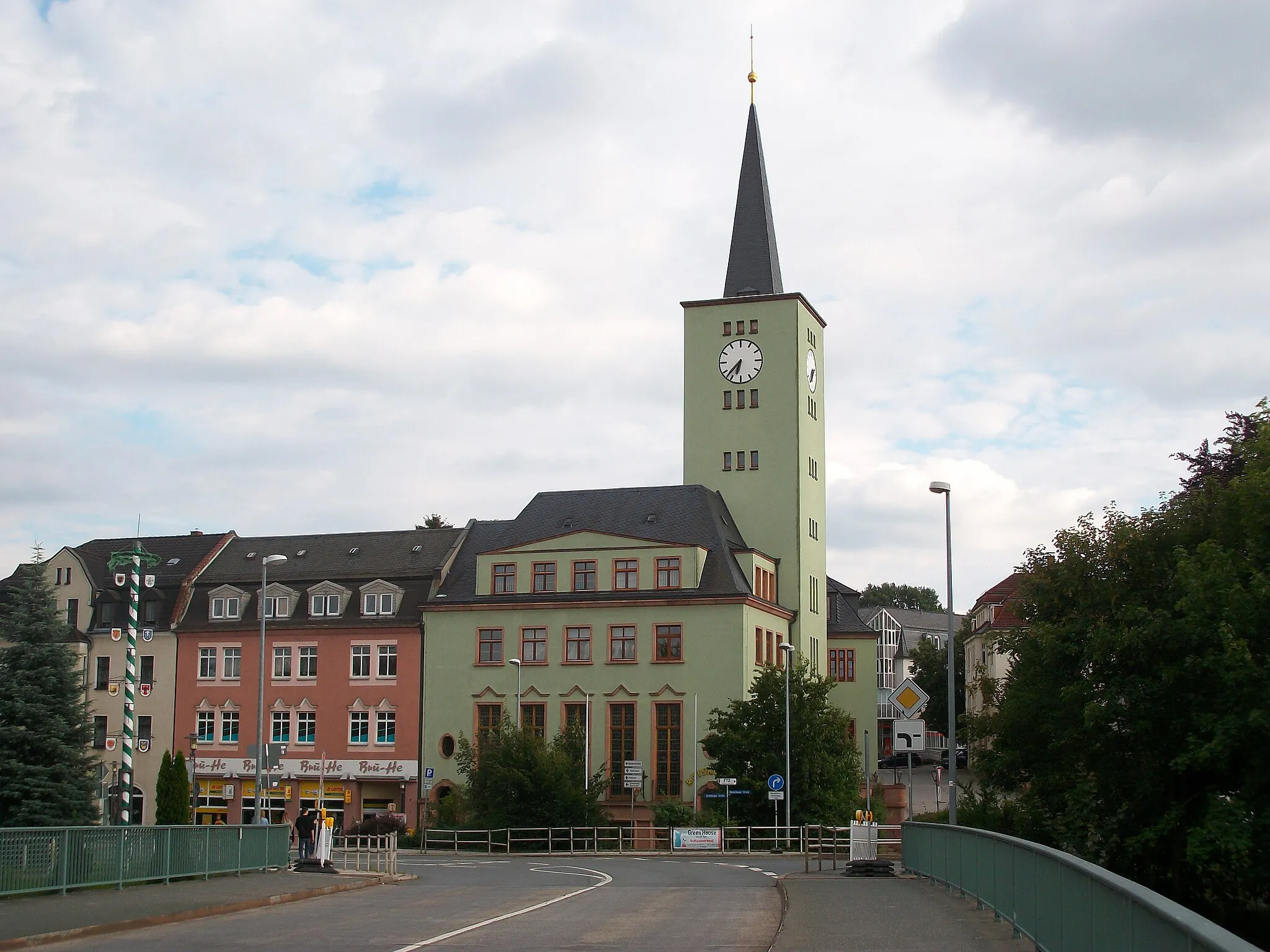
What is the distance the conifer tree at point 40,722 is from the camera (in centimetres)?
3591

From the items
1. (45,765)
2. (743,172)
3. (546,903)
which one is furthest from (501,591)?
(546,903)

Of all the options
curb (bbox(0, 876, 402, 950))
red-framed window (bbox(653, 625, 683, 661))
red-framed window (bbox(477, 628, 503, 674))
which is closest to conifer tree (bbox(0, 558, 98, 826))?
curb (bbox(0, 876, 402, 950))

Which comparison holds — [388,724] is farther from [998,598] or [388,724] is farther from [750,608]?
[998,598]

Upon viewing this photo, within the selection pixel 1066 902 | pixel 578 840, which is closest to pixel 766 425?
pixel 578 840

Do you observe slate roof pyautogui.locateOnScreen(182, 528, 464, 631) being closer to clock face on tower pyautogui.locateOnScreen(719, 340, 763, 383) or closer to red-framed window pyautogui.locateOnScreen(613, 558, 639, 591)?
red-framed window pyautogui.locateOnScreen(613, 558, 639, 591)

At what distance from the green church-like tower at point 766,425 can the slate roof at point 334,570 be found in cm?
1381

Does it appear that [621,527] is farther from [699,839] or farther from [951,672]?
[951,672]

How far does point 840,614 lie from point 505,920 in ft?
215

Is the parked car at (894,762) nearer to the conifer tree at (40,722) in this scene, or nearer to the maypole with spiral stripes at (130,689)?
the conifer tree at (40,722)

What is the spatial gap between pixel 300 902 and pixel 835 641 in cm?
5995

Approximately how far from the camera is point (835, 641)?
82.7 metres

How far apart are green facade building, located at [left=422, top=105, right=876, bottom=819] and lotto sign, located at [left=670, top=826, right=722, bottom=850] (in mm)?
9672

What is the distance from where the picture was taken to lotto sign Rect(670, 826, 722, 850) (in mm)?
52531

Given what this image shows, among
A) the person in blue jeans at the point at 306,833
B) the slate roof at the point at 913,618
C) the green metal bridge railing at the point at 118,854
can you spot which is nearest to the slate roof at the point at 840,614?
the person in blue jeans at the point at 306,833
